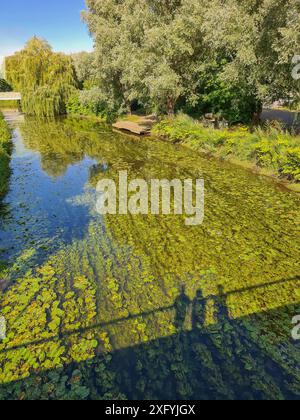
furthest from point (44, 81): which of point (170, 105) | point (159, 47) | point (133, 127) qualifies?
point (159, 47)

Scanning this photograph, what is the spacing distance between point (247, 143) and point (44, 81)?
33870 mm

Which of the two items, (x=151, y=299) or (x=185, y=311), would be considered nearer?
Result: (x=185, y=311)

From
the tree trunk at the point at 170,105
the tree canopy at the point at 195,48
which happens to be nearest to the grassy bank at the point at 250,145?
the tree canopy at the point at 195,48

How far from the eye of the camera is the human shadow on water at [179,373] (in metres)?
4.65

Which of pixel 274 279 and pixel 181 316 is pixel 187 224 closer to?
pixel 274 279

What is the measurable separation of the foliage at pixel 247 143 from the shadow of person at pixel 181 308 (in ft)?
29.8

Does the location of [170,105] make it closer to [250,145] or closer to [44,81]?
[250,145]

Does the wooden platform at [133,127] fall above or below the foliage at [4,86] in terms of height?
below

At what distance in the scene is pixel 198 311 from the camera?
6309 millimetres

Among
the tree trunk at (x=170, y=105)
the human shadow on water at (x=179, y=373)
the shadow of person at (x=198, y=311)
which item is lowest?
the human shadow on water at (x=179, y=373)

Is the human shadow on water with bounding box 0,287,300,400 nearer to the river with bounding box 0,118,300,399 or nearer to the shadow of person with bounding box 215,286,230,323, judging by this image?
the river with bounding box 0,118,300,399

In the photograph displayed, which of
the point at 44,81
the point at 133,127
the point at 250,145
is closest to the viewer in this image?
the point at 250,145

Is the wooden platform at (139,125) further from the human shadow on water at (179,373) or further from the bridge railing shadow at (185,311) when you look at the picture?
the human shadow on water at (179,373)
